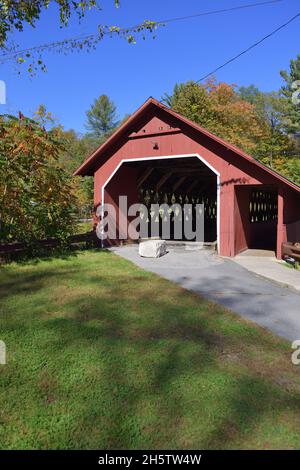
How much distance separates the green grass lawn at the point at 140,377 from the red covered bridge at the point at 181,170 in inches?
222

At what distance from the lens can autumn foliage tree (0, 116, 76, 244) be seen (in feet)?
33.2

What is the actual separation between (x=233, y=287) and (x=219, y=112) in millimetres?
22941

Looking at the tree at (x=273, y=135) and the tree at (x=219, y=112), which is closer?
the tree at (x=219, y=112)

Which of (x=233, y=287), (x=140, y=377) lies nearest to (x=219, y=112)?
(x=233, y=287)

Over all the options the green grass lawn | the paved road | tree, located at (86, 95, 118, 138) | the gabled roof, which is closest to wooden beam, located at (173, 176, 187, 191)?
the gabled roof

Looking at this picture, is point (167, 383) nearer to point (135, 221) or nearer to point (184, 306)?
point (184, 306)

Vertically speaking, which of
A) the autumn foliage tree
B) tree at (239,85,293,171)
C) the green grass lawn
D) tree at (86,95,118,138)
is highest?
tree at (86,95,118,138)

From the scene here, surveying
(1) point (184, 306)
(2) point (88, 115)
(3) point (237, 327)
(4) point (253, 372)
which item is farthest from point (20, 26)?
(2) point (88, 115)

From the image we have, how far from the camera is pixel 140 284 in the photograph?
8.46 metres

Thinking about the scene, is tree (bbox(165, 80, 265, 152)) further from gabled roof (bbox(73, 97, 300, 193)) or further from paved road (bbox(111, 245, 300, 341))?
paved road (bbox(111, 245, 300, 341))

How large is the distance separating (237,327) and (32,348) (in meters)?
3.07

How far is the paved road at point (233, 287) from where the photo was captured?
6.44 metres

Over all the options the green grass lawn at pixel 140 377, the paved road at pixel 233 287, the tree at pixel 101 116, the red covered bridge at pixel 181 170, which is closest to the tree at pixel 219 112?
the red covered bridge at pixel 181 170

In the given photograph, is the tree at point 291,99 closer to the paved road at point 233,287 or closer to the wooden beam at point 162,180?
the wooden beam at point 162,180
